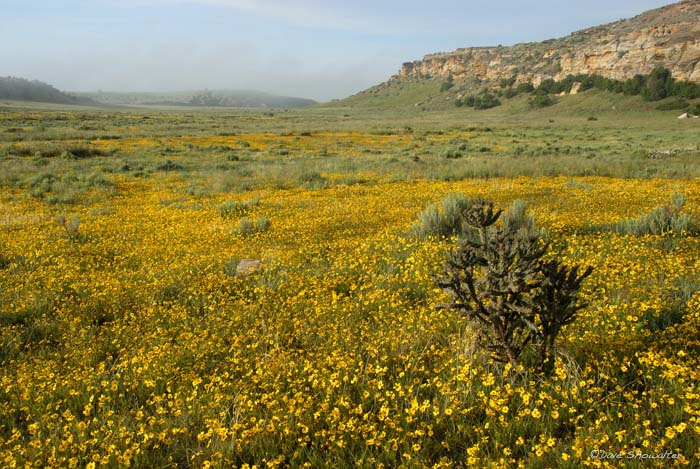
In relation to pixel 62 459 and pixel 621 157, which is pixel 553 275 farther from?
pixel 621 157

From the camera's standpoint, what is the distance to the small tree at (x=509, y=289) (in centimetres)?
324

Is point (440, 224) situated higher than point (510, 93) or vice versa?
point (510, 93)

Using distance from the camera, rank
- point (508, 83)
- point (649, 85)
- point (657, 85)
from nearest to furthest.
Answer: point (657, 85) < point (649, 85) < point (508, 83)

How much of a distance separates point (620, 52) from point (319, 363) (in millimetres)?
108137

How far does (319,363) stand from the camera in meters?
3.92

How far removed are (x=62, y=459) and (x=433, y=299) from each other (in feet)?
13.2

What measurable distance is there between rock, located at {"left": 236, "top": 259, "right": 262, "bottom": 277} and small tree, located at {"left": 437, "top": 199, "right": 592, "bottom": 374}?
392 cm

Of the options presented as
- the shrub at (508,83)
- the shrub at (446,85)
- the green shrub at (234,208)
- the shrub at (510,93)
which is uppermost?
the shrub at (446,85)

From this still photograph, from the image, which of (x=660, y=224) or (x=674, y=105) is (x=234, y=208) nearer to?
(x=660, y=224)

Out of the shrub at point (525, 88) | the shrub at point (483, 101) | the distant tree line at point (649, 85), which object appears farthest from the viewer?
the shrub at point (483, 101)

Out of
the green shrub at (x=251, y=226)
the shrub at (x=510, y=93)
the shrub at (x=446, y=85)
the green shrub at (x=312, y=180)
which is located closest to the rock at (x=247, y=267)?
the green shrub at (x=251, y=226)

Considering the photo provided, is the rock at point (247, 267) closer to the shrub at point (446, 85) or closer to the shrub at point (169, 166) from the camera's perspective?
the shrub at point (169, 166)

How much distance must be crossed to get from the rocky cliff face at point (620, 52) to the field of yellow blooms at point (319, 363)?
8544cm

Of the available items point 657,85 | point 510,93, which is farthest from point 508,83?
point 657,85
